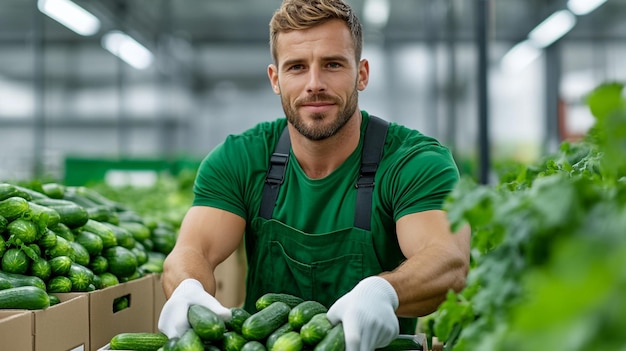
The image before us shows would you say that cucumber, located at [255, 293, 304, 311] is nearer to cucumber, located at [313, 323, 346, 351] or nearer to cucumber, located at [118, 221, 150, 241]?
cucumber, located at [313, 323, 346, 351]

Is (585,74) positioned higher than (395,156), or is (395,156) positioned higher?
(585,74)

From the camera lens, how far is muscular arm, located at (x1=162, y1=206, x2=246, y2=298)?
318cm

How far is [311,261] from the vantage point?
333cm

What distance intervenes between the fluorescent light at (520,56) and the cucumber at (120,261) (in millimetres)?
14988

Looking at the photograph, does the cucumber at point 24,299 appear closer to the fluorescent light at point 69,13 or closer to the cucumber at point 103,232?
the cucumber at point 103,232

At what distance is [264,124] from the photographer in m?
3.79

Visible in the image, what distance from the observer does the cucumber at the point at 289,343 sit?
2.11 m

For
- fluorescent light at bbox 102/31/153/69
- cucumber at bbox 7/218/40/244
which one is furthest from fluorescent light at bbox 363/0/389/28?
cucumber at bbox 7/218/40/244

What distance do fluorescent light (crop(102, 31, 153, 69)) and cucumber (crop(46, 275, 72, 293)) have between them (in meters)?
13.0

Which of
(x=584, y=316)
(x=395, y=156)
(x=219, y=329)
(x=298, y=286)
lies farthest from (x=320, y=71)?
(x=584, y=316)

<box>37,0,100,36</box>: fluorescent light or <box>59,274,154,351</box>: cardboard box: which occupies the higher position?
<box>37,0,100,36</box>: fluorescent light

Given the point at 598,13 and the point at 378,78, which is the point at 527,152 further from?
the point at 378,78

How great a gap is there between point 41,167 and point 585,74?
1247 centimetres

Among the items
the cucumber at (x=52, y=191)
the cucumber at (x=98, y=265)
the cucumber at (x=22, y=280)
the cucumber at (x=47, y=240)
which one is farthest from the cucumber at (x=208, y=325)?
the cucumber at (x=52, y=191)
